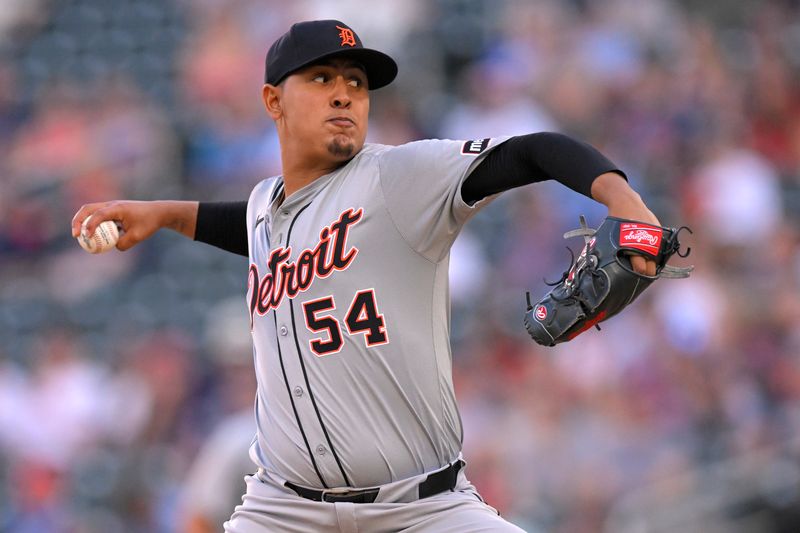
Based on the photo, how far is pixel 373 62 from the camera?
3.39 metres

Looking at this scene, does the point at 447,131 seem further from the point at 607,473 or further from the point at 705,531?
the point at 705,531

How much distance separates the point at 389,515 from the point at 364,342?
1.39 feet

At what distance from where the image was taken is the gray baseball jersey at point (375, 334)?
307cm

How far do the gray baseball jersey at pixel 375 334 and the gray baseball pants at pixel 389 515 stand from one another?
0.06m

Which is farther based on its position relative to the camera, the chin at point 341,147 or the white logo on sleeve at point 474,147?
the chin at point 341,147

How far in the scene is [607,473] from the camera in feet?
20.4

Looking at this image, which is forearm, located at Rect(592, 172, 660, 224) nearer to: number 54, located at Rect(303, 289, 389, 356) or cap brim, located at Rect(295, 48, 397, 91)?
number 54, located at Rect(303, 289, 389, 356)

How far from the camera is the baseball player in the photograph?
304cm

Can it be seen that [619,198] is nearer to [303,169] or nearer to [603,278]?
[603,278]

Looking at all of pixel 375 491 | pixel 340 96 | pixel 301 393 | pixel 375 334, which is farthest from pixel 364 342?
pixel 340 96

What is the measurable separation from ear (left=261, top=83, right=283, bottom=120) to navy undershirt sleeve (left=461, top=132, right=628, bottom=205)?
741 mm

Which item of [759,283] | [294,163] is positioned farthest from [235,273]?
[294,163]

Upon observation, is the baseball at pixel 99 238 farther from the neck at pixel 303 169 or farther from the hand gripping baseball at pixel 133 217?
the neck at pixel 303 169

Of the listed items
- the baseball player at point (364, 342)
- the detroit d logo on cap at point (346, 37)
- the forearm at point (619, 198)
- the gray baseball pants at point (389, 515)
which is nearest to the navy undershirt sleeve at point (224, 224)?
the baseball player at point (364, 342)
